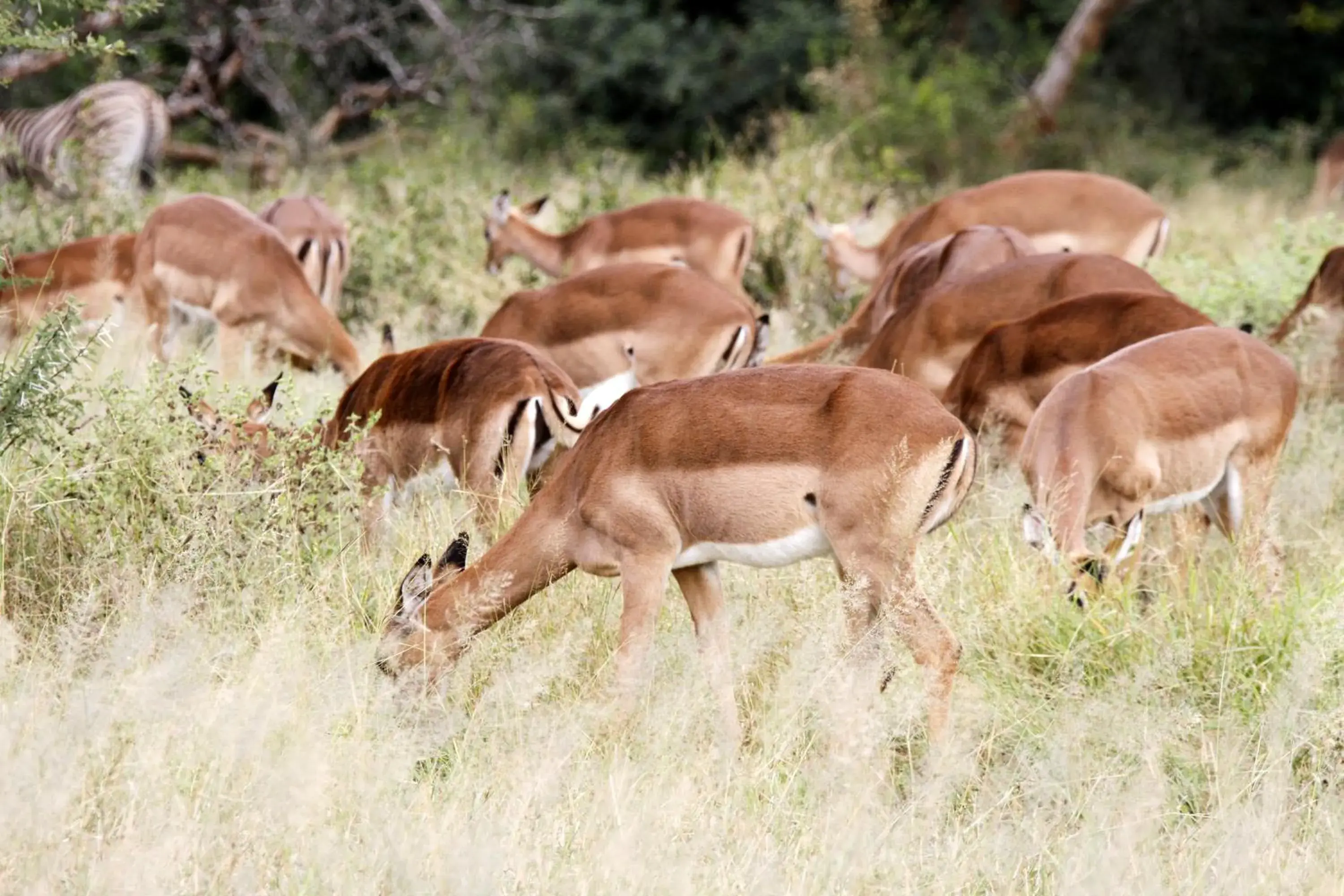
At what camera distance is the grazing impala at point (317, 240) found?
9.12 meters

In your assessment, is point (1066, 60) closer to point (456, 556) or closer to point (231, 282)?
point (231, 282)

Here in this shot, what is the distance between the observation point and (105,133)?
13.1 metres

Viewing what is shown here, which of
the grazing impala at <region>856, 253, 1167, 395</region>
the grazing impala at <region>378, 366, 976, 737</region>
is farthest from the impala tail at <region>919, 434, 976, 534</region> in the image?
the grazing impala at <region>856, 253, 1167, 395</region>

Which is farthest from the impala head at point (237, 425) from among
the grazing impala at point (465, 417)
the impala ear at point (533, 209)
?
the impala ear at point (533, 209)

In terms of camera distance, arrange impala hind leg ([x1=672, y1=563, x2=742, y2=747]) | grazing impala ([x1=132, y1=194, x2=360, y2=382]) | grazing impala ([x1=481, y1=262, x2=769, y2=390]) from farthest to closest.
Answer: grazing impala ([x1=132, y1=194, x2=360, y2=382]) → grazing impala ([x1=481, y1=262, x2=769, y2=390]) → impala hind leg ([x1=672, y1=563, x2=742, y2=747])

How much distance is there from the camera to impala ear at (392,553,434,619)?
13.9 ft

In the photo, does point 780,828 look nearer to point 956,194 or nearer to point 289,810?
point 289,810

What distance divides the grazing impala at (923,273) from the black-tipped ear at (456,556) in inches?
128

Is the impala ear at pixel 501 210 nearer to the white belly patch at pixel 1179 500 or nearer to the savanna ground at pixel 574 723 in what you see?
the savanna ground at pixel 574 723

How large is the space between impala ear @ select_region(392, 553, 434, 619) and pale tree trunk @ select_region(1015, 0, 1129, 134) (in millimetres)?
11653

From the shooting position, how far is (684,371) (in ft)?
24.1

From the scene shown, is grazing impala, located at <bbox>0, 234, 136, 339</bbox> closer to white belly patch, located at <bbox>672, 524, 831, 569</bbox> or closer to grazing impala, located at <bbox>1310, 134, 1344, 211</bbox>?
white belly patch, located at <bbox>672, 524, 831, 569</bbox>

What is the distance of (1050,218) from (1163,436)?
185 inches

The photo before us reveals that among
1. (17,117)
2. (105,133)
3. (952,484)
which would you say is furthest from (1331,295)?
(17,117)
